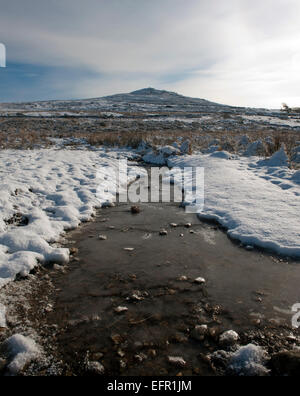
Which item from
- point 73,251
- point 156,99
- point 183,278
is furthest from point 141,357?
point 156,99

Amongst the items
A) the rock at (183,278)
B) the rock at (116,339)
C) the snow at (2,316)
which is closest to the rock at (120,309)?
the rock at (116,339)

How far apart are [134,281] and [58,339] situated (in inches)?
51.4

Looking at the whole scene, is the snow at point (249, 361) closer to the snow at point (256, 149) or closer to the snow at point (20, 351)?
the snow at point (20, 351)

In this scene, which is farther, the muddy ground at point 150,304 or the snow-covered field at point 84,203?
the snow-covered field at point 84,203

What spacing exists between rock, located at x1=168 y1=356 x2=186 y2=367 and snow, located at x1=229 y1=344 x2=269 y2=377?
0.46m

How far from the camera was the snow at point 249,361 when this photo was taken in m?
2.41

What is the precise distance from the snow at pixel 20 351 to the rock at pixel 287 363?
230cm

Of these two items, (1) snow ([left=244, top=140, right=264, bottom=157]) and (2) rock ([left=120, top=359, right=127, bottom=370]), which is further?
(1) snow ([left=244, top=140, right=264, bottom=157])

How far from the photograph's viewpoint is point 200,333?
2869 mm

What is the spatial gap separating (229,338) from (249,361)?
311 millimetres

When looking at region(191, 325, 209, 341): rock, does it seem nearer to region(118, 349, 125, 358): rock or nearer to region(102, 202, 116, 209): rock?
region(118, 349, 125, 358): rock

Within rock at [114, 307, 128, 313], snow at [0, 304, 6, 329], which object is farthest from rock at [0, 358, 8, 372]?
rock at [114, 307, 128, 313]

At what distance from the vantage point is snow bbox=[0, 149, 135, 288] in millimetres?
4234

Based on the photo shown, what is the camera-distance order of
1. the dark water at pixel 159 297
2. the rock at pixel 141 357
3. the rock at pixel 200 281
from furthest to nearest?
1. the rock at pixel 200 281
2. the dark water at pixel 159 297
3. the rock at pixel 141 357
